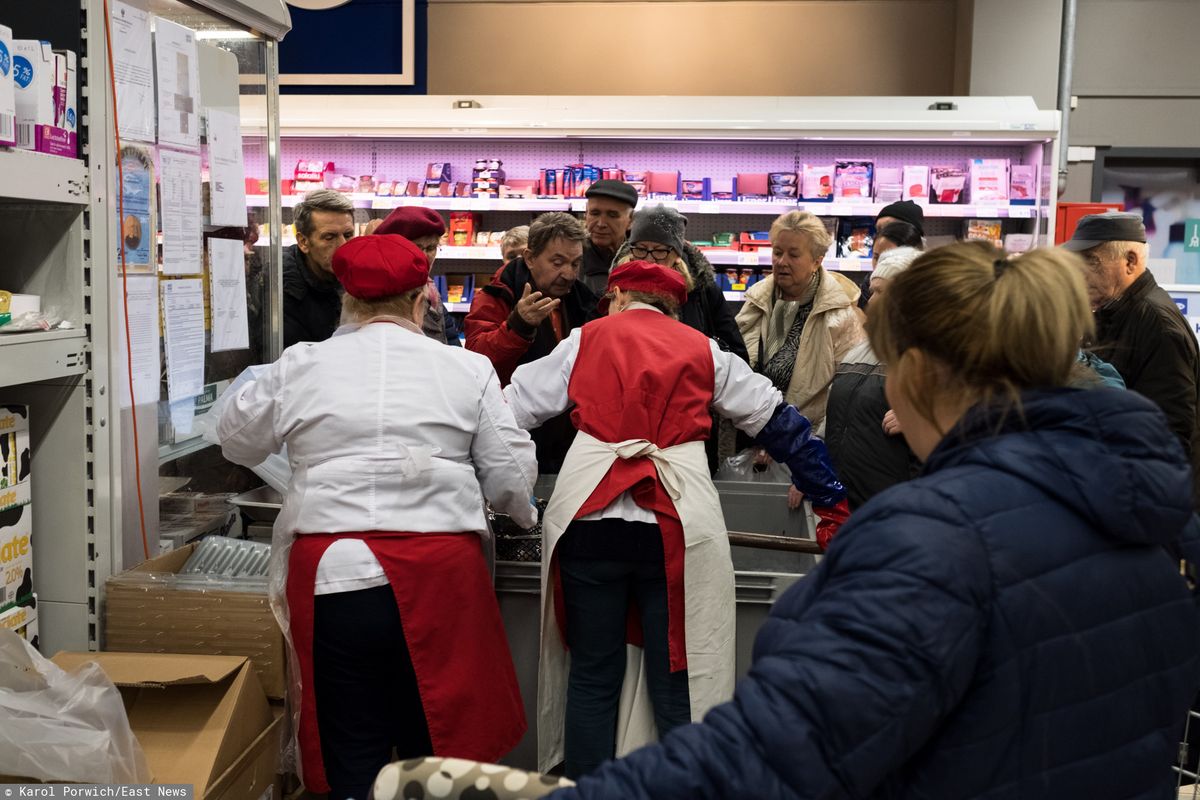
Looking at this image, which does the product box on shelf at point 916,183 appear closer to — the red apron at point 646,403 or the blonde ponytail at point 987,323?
the red apron at point 646,403

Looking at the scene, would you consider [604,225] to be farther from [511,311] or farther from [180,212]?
[180,212]

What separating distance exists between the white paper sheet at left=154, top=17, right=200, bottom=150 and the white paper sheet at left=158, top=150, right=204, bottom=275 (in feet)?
0.15

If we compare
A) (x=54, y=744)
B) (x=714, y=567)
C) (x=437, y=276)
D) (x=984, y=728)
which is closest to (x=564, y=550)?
(x=714, y=567)

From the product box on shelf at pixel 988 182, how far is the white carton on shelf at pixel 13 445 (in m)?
5.15

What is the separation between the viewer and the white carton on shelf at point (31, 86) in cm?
204

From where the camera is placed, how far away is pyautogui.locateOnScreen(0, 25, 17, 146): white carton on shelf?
1.97m

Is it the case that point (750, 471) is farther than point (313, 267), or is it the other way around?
point (313, 267)

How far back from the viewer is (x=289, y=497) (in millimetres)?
2350

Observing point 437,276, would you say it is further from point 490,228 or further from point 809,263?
point 809,263

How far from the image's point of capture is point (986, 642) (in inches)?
40.4

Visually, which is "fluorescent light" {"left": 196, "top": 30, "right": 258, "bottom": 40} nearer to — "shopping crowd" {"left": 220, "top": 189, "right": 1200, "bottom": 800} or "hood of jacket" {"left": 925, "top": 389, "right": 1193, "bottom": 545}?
"shopping crowd" {"left": 220, "top": 189, "right": 1200, "bottom": 800}

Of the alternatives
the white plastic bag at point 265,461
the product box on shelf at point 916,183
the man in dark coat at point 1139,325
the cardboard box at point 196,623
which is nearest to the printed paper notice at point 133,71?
the white plastic bag at point 265,461

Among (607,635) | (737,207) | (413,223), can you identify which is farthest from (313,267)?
(737,207)

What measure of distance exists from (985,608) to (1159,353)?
300 centimetres
